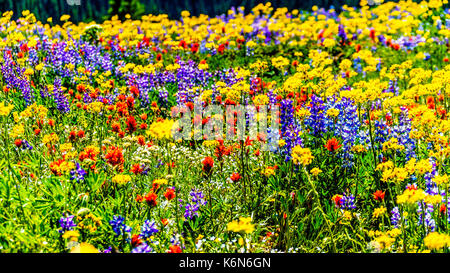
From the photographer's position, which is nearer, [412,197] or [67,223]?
[412,197]

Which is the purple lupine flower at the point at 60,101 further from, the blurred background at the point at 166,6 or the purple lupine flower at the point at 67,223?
the blurred background at the point at 166,6

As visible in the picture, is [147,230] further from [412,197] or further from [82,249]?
[412,197]

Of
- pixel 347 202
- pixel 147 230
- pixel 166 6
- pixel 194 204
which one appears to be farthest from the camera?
pixel 166 6

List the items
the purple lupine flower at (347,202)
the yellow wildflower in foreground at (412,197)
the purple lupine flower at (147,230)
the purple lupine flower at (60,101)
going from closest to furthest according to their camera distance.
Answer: the yellow wildflower in foreground at (412,197)
the purple lupine flower at (147,230)
the purple lupine flower at (347,202)
the purple lupine flower at (60,101)

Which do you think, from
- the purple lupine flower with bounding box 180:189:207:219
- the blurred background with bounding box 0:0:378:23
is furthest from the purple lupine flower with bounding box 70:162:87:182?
the blurred background with bounding box 0:0:378:23

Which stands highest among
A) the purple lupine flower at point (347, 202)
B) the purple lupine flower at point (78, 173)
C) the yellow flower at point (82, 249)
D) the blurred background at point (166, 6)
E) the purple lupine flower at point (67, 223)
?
the blurred background at point (166, 6)

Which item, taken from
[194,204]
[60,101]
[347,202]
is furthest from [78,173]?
[60,101]

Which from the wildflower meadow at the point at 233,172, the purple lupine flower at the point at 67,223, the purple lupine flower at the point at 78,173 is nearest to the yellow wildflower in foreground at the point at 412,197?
the wildflower meadow at the point at 233,172

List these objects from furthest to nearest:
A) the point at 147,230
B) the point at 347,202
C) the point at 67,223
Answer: the point at 347,202 → the point at 147,230 → the point at 67,223

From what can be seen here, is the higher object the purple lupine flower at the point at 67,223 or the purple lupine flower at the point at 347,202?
the purple lupine flower at the point at 67,223

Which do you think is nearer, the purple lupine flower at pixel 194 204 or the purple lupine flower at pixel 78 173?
the purple lupine flower at pixel 78 173

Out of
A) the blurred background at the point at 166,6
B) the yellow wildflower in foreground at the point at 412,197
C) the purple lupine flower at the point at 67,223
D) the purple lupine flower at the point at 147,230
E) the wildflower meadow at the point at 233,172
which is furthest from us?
the blurred background at the point at 166,6

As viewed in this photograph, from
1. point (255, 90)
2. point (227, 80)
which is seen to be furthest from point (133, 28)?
point (255, 90)

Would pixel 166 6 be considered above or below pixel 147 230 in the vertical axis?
above
